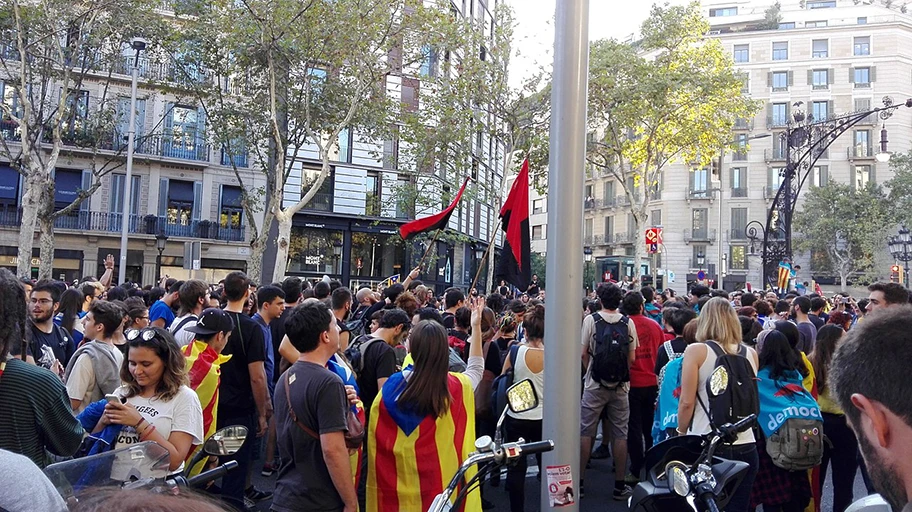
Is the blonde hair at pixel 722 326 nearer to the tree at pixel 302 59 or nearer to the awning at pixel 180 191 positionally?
the tree at pixel 302 59

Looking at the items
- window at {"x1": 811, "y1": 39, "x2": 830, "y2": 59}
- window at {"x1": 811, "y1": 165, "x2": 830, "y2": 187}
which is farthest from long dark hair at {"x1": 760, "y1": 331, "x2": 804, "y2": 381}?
window at {"x1": 811, "y1": 39, "x2": 830, "y2": 59}

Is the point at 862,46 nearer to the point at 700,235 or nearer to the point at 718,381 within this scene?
the point at 700,235

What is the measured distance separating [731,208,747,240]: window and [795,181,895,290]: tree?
15.6 ft

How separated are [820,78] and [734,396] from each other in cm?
5614

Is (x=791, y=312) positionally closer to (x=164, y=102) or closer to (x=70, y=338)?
(x=70, y=338)

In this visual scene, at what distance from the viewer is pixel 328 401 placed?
3713 mm

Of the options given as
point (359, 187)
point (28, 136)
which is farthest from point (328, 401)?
point (359, 187)

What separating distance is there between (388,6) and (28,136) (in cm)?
1109

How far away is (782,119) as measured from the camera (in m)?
53.4

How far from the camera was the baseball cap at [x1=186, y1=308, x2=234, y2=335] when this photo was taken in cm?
530

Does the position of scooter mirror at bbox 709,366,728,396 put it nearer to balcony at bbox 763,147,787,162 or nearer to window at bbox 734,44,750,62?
balcony at bbox 763,147,787,162

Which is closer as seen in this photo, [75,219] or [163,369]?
[163,369]

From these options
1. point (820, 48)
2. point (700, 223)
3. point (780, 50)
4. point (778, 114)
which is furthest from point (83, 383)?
point (820, 48)

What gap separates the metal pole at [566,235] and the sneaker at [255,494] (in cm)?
344
